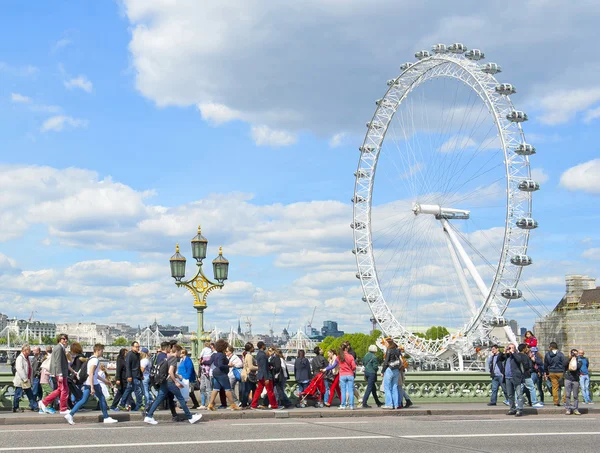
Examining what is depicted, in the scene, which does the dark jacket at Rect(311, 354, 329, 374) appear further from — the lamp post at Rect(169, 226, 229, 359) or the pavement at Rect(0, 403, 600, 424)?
the lamp post at Rect(169, 226, 229, 359)

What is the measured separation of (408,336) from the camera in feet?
259

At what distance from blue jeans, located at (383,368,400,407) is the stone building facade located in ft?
196

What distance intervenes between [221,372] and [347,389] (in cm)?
377

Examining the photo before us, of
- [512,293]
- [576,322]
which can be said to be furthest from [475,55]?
[576,322]

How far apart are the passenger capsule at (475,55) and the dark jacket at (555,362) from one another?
36.5 metres

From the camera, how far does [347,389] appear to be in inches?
898

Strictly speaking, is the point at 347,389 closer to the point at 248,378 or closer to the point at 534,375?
the point at 248,378

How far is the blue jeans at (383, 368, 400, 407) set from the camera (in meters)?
22.6

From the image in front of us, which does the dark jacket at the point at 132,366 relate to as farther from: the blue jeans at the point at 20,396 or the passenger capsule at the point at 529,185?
the passenger capsule at the point at 529,185

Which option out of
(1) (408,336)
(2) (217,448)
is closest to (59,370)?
(2) (217,448)

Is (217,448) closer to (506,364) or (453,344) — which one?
(506,364)

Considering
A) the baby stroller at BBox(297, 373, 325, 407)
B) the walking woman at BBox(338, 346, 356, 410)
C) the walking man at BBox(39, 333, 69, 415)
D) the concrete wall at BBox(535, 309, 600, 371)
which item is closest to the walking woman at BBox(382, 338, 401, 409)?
the walking woman at BBox(338, 346, 356, 410)

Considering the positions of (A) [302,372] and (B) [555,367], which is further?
(B) [555,367]

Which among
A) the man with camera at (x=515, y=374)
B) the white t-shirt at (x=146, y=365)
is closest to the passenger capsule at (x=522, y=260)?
the man with camera at (x=515, y=374)
